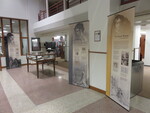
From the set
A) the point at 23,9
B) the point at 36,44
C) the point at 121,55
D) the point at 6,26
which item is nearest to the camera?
the point at 121,55

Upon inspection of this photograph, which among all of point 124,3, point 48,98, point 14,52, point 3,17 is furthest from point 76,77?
point 3,17

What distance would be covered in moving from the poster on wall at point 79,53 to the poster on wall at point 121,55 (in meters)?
0.96

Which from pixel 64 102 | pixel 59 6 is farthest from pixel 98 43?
pixel 59 6

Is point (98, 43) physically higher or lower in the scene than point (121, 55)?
higher

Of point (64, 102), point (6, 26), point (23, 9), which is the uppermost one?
point (23, 9)

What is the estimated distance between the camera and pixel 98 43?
3.23m

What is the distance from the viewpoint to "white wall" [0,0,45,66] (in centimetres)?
700

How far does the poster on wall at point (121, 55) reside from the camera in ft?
7.57

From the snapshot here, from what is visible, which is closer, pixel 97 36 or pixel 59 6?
pixel 97 36

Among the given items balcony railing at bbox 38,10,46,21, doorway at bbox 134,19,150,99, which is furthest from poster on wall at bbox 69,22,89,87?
balcony railing at bbox 38,10,46,21

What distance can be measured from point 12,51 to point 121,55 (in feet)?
22.8

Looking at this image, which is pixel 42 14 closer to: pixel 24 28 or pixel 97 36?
pixel 24 28

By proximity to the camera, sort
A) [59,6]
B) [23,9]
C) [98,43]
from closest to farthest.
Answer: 1. [98,43]
2. [59,6]
3. [23,9]

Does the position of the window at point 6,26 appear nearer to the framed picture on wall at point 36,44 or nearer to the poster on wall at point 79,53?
the framed picture on wall at point 36,44
